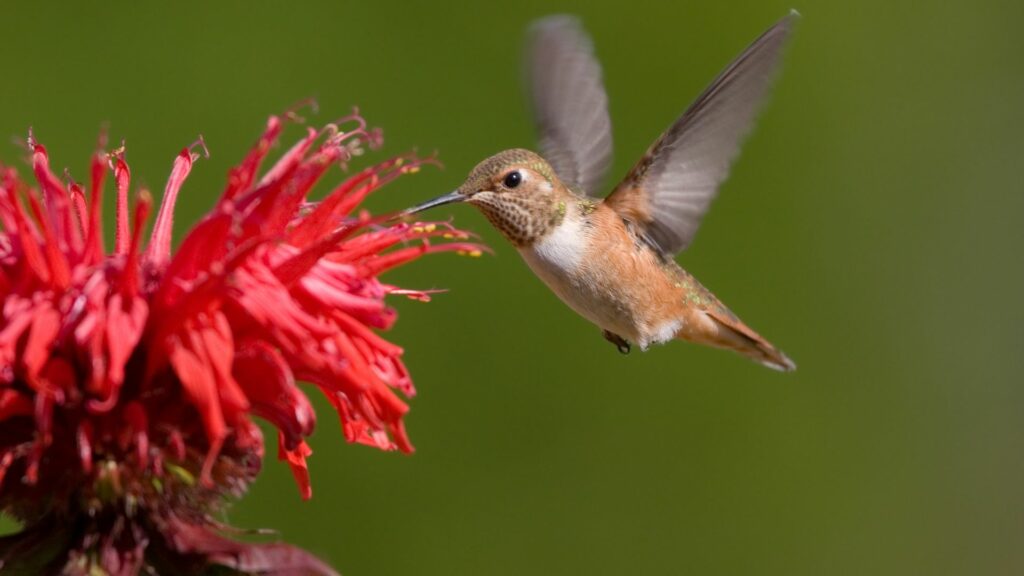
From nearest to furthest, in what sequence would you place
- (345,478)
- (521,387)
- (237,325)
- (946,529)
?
(237,325)
(345,478)
(521,387)
(946,529)

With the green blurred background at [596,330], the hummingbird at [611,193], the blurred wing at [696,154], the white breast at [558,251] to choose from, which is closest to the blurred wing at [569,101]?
the hummingbird at [611,193]

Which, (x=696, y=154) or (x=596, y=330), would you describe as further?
(x=596, y=330)

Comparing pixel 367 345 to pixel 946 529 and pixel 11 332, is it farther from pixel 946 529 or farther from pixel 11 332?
pixel 946 529

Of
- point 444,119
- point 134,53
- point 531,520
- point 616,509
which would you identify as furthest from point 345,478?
point 134,53

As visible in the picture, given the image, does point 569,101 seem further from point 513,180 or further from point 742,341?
point 742,341

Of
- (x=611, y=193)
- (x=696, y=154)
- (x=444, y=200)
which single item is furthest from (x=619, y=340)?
(x=444, y=200)

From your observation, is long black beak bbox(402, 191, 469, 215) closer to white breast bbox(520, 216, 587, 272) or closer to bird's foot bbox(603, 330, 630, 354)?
white breast bbox(520, 216, 587, 272)

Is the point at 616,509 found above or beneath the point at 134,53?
beneath
